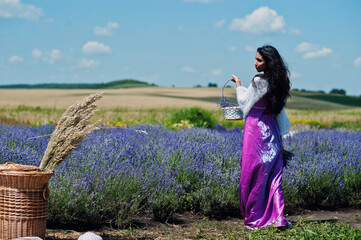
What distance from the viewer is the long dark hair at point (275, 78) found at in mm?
4691

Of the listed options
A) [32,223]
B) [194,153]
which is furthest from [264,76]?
[32,223]

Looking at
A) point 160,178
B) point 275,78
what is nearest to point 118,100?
point 160,178

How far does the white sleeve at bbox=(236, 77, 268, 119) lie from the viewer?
15.4 ft

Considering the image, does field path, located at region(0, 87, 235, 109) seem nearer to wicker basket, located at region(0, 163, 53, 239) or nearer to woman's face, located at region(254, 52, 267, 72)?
woman's face, located at region(254, 52, 267, 72)

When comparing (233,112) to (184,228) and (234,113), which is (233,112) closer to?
(234,113)

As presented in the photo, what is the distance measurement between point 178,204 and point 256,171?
3.21ft

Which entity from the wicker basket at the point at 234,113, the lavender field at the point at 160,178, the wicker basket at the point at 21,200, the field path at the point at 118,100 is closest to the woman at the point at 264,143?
the wicker basket at the point at 234,113

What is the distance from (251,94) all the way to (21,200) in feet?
8.14

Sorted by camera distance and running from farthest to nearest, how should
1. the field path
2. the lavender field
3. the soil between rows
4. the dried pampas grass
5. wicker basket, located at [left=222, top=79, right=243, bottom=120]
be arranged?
the field path
wicker basket, located at [left=222, top=79, right=243, bottom=120]
the lavender field
the soil between rows
the dried pampas grass

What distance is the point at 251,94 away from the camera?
470 centimetres

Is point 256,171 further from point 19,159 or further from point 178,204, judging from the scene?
point 19,159

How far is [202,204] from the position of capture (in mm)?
5168

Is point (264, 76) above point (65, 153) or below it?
above

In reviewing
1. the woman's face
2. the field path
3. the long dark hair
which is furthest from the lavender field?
the field path
